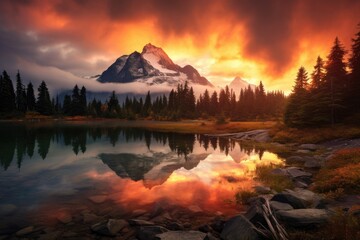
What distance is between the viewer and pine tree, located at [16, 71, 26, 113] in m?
111

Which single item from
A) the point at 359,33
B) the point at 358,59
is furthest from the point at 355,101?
the point at 359,33

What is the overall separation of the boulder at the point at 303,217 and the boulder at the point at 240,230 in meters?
1.69

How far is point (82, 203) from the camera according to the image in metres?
12.8

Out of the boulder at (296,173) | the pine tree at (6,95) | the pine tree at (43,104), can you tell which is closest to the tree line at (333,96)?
the boulder at (296,173)

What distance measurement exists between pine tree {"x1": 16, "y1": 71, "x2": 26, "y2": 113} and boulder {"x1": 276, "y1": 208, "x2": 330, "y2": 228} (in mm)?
124664

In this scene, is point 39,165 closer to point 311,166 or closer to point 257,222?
point 257,222

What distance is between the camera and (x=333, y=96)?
41.1 m

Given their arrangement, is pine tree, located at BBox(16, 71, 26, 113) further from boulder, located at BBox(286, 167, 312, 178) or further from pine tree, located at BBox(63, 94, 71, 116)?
boulder, located at BBox(286, 167, 312, 178)

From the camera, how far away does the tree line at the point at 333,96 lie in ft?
132

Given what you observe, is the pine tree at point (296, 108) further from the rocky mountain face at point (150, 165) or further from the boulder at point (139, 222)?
the boulder at point (139, 222)

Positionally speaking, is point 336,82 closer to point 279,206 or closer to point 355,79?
point 355,79

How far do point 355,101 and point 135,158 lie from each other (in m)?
37.2

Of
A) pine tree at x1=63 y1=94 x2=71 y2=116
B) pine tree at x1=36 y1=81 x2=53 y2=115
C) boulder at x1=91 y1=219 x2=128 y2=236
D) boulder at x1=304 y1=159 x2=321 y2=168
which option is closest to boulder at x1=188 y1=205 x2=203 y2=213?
A: boulder at x1=91 y1=219 x2=128 y2=236

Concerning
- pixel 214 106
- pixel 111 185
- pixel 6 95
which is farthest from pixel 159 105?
pixel 111 185
